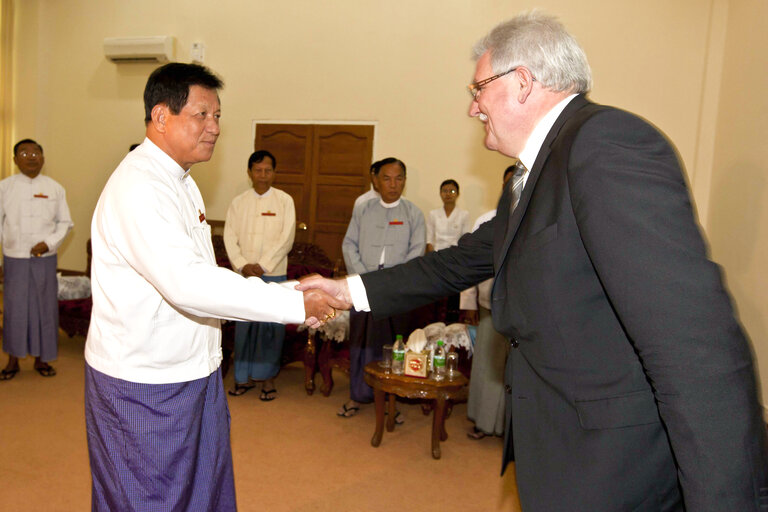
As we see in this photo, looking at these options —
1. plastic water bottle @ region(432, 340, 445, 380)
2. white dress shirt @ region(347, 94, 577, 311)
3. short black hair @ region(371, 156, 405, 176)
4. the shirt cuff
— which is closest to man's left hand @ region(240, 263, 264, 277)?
short black hair @ region(371, 156, 405, 176)

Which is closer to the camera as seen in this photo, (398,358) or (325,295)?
(325,295)

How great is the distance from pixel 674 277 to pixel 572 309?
24cm

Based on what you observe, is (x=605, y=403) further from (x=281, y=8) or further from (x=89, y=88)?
(x=89, y=88)

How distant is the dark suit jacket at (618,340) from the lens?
2.98ft

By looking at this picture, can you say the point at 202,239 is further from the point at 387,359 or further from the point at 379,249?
the point at 379,249

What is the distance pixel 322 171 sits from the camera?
750 cm

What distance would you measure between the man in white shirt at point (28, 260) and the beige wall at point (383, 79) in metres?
3.08

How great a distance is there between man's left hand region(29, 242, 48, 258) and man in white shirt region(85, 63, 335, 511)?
3.56 meters

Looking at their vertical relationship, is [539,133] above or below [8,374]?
above

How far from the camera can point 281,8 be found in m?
7.51

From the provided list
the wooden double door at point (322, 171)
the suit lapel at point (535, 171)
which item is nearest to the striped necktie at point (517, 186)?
the suit lapel at point (535, 171)

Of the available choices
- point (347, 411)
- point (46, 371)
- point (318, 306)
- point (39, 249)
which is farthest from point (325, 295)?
point (46, 371)

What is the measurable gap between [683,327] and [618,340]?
206mm

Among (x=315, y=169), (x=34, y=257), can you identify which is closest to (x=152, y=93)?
(x=34, y=257)
